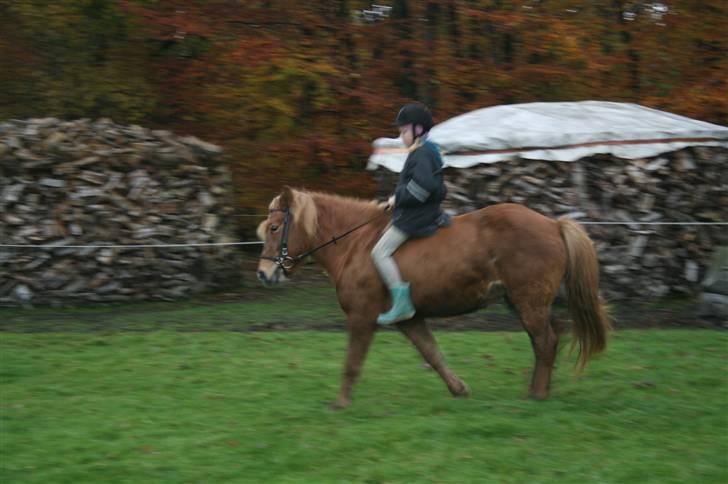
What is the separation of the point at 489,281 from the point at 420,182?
0.98 meters

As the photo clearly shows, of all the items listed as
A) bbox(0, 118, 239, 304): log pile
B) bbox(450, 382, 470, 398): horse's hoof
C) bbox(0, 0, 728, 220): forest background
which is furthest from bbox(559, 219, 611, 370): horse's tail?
bbox(0, 0, 728, 220): forest background

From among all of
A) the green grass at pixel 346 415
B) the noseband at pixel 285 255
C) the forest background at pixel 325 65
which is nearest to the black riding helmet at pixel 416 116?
the noseband at pixel 285 255

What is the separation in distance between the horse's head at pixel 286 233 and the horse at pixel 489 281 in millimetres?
424

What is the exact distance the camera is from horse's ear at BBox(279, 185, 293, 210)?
789 centimetres

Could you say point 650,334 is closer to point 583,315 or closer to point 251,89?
point 583,315

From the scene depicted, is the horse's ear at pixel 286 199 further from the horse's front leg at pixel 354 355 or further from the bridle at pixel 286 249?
the horse's front leg at pixel 354 355

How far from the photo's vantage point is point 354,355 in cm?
755

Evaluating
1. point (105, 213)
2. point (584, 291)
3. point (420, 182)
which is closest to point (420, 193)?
point (420, 182)

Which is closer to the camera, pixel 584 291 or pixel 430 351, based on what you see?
pixel 584 291

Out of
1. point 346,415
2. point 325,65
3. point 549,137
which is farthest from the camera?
point 325,65

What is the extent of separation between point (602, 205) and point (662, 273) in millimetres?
1313

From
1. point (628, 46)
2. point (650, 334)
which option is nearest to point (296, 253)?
point (650, 334)

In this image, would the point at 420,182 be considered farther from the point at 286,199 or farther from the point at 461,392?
the point at 461,392

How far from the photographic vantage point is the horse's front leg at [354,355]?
24.6 ft
